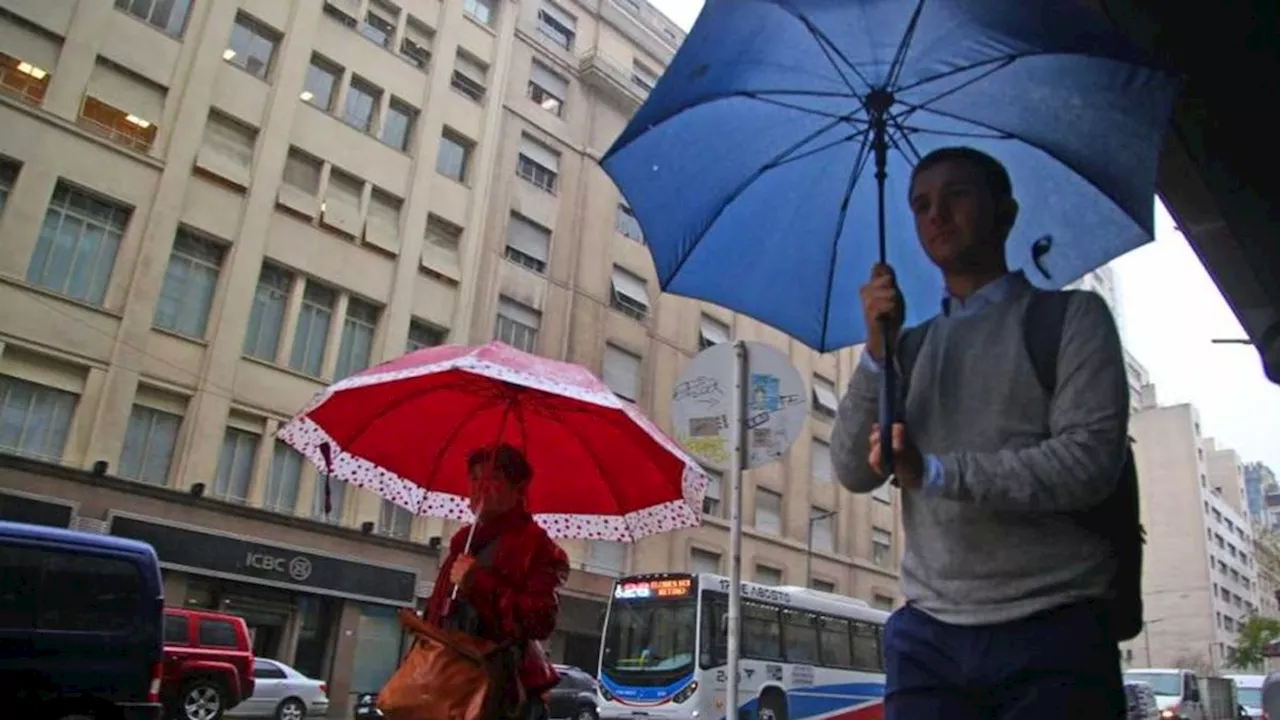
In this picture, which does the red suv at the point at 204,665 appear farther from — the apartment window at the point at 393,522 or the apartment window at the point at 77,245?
the apartment window at the point at 77,245

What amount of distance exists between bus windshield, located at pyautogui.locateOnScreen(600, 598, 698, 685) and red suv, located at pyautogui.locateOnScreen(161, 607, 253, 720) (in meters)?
6.23

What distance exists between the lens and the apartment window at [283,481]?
22406 mm

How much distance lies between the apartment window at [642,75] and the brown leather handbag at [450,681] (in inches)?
1262

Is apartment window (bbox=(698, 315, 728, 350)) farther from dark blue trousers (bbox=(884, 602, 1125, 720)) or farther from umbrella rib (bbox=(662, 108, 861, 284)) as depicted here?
dark blue trousers (bbox=(884, 602, 1125, 720))

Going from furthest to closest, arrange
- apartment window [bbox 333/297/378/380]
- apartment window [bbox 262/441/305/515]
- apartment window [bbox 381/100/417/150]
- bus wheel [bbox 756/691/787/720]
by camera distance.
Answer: apartment window [bbox 381/100/417/150], apartment window [bbox 333/297/378/380], apartment window [bbox 262/441/305/515], bus wheel [bbox 756/691/787/720]

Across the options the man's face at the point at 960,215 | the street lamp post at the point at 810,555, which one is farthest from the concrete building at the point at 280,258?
the man's face at the point at 960,215

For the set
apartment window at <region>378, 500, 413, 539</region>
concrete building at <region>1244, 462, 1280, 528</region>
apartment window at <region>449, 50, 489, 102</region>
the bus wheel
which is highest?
concrete building at <region>1244, 462, 1280, 528</region>

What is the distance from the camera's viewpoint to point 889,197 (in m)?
3.09

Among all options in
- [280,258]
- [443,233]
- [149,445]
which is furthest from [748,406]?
[443,233]

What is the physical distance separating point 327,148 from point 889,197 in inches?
948

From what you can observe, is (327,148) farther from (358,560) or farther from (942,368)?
(942,368)

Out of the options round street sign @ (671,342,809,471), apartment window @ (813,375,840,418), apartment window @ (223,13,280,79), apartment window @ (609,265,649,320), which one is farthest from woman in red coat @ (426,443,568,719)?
Result: apartment window @ (813,375,840,418)

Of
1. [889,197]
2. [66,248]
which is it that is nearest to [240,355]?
[66,248]

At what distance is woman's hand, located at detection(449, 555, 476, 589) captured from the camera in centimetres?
391
